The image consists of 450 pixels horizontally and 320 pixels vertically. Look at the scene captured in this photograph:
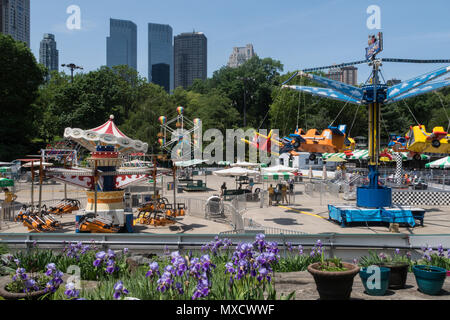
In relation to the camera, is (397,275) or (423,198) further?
(423,198)

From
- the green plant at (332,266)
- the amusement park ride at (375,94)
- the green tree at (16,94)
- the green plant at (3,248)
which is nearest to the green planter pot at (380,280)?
the green plant at (332,266)

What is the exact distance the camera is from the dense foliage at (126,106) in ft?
174

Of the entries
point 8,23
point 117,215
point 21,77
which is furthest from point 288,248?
point 8,23

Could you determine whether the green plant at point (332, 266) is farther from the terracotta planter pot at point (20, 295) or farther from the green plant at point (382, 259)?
the terracotta planter pot at point (20, 295)

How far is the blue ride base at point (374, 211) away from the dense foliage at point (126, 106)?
2284 centimetres

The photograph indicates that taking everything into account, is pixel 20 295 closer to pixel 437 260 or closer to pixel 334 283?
pixel 334 283

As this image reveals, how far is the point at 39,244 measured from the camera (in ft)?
36.0

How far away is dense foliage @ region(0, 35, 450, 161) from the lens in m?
52.9

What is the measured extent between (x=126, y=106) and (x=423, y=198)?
202 feet

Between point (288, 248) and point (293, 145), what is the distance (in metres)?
11.9

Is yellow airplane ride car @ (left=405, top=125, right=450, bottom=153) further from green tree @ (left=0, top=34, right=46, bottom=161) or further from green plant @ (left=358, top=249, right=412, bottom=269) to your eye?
green tree @ (left=0, top=34, right=46, bottom=161)

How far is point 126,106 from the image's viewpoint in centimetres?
7606

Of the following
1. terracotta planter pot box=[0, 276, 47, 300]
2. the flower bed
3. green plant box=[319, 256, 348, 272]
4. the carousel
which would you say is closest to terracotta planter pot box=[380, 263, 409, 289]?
the flower bed

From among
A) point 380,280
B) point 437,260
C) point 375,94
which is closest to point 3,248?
point 380,280
